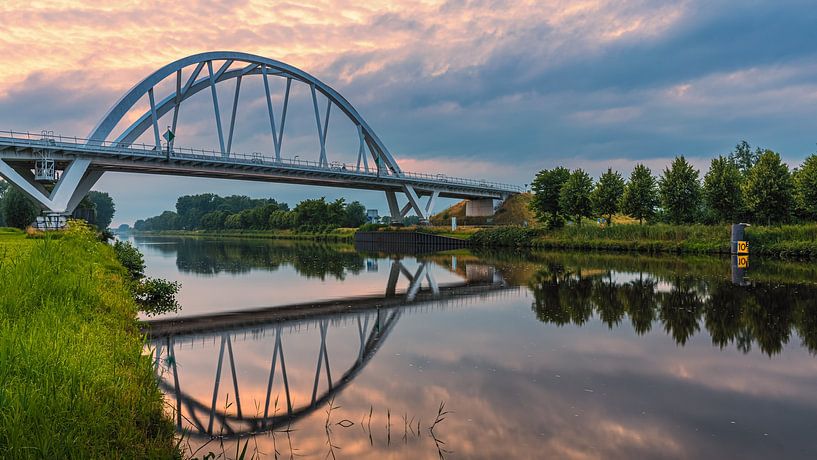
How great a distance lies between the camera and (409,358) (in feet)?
32.2

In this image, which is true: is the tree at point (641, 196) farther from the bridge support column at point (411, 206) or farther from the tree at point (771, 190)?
the bridge support column at point (411, 206)

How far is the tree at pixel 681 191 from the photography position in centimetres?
4047

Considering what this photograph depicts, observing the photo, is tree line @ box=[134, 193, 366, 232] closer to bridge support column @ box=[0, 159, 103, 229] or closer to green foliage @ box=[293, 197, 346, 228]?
green foliage @ box=[293, 197, 346, 228]

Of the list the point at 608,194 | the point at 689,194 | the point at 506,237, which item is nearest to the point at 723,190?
the point at 689,194

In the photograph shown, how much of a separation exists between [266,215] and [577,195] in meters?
78.3

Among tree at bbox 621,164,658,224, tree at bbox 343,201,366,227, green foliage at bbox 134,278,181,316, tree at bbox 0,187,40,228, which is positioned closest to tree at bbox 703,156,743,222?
tree at bbox 621,164,658,224

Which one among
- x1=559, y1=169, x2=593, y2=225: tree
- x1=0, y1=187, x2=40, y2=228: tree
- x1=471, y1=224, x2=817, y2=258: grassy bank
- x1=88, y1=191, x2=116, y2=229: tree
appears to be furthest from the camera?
x1=88, y1=191, x2=116, y2=229: tree

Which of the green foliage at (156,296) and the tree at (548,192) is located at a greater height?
the tree at (548,192)

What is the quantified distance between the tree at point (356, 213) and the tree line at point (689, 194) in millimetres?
52152

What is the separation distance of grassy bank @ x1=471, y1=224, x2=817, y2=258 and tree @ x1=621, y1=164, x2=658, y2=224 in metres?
3.17

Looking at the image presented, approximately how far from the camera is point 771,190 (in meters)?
34.9

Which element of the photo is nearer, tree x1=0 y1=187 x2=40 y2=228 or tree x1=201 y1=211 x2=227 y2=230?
tree x1=0 y1=187 x2=40 y2=228

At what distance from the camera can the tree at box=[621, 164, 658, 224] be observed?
142 feet

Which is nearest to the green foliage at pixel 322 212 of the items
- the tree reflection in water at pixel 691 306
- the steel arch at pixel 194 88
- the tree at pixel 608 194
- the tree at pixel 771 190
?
the steel arch at pixel 194 88
